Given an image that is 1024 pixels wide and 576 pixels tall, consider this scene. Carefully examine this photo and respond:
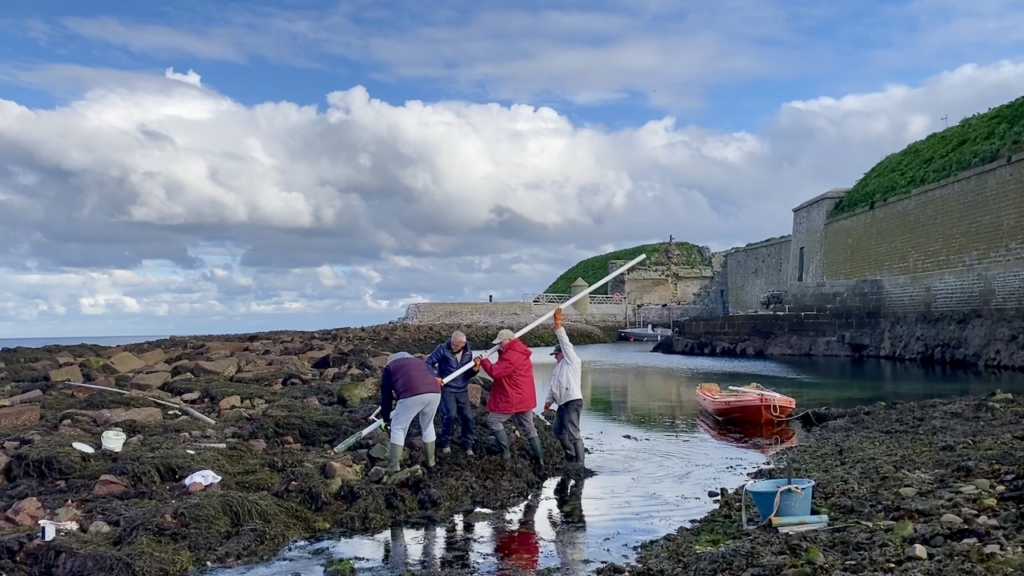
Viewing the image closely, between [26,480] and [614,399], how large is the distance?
14.9 meters

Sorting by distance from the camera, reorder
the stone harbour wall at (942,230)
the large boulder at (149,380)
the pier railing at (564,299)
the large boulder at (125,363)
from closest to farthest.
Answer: the large boulder at (149,380) → the large boulder at (125,363) → the stone harbour wall at (942,230) → the pier railing at (564,299)

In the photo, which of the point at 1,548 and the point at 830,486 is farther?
the point at 830,486

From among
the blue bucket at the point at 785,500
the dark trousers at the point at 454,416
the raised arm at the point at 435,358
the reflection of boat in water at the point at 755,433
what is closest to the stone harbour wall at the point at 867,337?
the reflection of boat in water at the point at 755,433

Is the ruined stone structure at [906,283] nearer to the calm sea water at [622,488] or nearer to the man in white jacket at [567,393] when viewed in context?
the calm sea water at [622,488]

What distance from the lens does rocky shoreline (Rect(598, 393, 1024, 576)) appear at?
6.01 m

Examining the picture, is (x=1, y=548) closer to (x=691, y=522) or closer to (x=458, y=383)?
(x=458, y=383)

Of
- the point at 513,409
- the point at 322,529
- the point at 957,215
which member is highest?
the point at 957,215

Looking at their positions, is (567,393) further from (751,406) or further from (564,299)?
(564,299)

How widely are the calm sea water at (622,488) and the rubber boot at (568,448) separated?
55 centimetres

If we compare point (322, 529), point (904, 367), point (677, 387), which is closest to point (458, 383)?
point (322, 529)

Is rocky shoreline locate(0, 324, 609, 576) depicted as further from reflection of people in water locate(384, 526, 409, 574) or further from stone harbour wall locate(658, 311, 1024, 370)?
stone harbour wall locate(658, 311, 1024, 370)

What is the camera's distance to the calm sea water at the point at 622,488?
7809 mm

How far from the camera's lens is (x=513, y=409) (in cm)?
1087

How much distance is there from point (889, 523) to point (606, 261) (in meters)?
80.1
